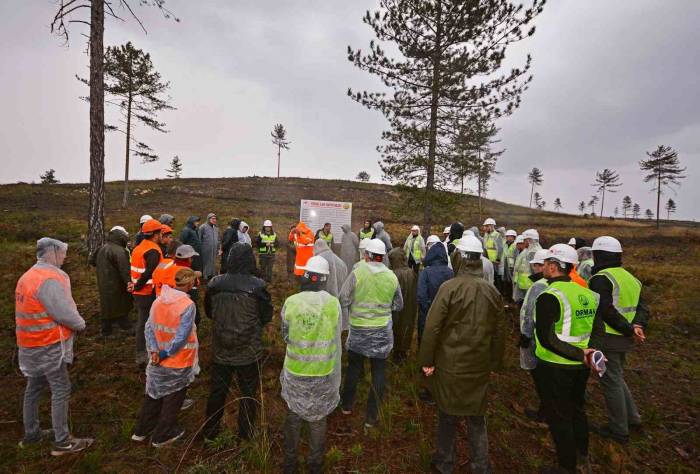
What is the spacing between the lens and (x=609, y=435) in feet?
13.1

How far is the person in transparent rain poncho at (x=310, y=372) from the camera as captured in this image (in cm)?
292

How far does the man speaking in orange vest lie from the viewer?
3.30m

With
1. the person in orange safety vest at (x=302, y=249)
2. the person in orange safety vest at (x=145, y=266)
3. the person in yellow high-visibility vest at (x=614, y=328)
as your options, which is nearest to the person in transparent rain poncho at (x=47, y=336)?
the person in orange safety vest at (x=145, y=266)

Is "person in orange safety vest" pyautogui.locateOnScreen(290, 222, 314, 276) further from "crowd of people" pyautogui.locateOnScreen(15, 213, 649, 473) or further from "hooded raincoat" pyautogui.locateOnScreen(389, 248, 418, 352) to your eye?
"crowd of people" pyautogui.locateOnScreen(15, 213, 649, 473)

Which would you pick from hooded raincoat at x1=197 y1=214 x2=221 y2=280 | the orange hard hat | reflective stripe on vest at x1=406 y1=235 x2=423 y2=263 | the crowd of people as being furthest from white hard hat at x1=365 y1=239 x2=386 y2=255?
hooded raincoat at x1=197 y1=214 x2=221 y2=280

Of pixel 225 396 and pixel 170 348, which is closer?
pixel 170 348

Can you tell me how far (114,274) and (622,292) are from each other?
7.95 metres

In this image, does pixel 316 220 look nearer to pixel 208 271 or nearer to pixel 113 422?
pixel 208 271

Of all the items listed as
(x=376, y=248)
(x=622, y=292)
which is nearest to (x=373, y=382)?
(x=376, y=248)

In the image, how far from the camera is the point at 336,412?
4.28 m

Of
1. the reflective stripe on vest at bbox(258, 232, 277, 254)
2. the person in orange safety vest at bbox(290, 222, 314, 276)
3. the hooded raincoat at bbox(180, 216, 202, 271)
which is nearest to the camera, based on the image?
the hooded raincoat at bbox(180, 216, 202, 271)

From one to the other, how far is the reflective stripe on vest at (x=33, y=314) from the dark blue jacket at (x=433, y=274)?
488cm

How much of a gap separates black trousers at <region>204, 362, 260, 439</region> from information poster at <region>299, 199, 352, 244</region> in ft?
31.4

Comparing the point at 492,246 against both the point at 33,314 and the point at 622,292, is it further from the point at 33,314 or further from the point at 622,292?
the point at 33,314
